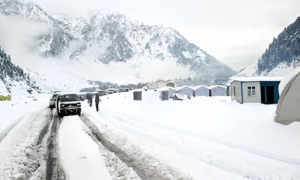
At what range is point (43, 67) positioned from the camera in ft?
492

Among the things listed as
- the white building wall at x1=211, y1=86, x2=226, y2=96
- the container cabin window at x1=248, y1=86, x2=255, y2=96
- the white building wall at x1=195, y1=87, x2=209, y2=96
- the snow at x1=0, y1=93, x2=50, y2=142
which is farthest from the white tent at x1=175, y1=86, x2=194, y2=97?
the snow at x1=0, y1=93, x2=50, y2=142

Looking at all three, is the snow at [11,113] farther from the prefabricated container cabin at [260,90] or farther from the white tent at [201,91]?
the white tent at [201,91]

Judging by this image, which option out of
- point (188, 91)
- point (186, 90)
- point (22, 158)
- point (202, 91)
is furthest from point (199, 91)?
point (22, 158)

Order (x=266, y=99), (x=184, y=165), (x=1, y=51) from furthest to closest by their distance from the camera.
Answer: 1. (x=1, y=51)
2. (x=266, y=99)
3. (x=184, y=165)

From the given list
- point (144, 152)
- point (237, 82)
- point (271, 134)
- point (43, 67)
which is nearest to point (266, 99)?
point (237, 82)

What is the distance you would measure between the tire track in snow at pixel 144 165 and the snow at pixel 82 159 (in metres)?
0.56

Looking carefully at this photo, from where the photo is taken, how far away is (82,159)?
5703 mm

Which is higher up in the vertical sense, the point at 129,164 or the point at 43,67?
the point at 43,67

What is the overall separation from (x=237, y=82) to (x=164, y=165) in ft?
74.7

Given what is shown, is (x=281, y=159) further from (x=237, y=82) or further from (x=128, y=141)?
(x=237, y=82)

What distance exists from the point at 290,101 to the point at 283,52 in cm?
1845

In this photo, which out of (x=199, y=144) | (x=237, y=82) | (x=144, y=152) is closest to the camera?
(x=144, y=152)

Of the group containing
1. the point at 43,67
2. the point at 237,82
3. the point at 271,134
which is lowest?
the point at 271,134

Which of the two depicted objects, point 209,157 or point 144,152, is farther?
point 144,152
